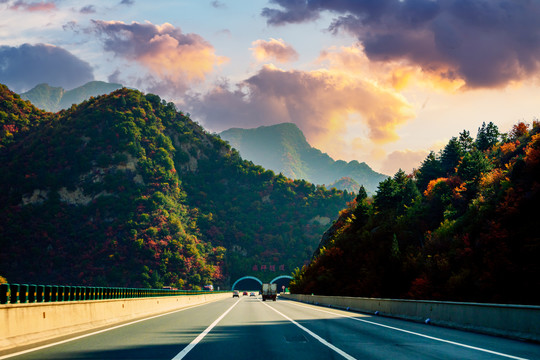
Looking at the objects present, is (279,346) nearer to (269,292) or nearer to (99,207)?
(269,292)

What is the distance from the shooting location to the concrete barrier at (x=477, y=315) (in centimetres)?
1485

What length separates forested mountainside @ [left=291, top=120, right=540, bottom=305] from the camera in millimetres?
42656

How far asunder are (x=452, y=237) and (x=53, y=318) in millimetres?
50346

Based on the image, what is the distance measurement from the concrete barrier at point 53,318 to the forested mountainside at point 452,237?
97.7 feet

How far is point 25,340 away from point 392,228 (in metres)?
68.4

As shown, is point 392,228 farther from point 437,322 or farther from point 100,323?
point 100,323

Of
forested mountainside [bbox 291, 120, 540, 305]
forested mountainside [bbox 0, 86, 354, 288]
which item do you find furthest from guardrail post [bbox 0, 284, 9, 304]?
forested mountainside [bbox 0, 86, 354, 288]

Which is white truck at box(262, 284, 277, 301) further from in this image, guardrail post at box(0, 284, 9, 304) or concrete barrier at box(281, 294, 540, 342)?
guardrail post at box(0, 284, 9, 304)

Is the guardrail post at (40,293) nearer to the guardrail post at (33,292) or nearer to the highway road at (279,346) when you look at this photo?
the guardrail post at (33,292)

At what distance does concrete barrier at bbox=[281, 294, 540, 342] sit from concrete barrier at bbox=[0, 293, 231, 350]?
1278cm

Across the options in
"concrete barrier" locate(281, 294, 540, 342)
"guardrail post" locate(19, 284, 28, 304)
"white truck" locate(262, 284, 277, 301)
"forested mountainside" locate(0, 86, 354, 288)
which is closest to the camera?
"concrete barrier" locate(281, 294, 540, 342)

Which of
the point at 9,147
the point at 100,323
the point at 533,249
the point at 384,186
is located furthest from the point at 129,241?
the point at 100,323

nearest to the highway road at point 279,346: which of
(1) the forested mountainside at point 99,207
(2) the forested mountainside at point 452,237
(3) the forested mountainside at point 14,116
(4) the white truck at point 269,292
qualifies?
(2) the forested mountainside at point 452,237

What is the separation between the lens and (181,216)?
18288 centimetres
